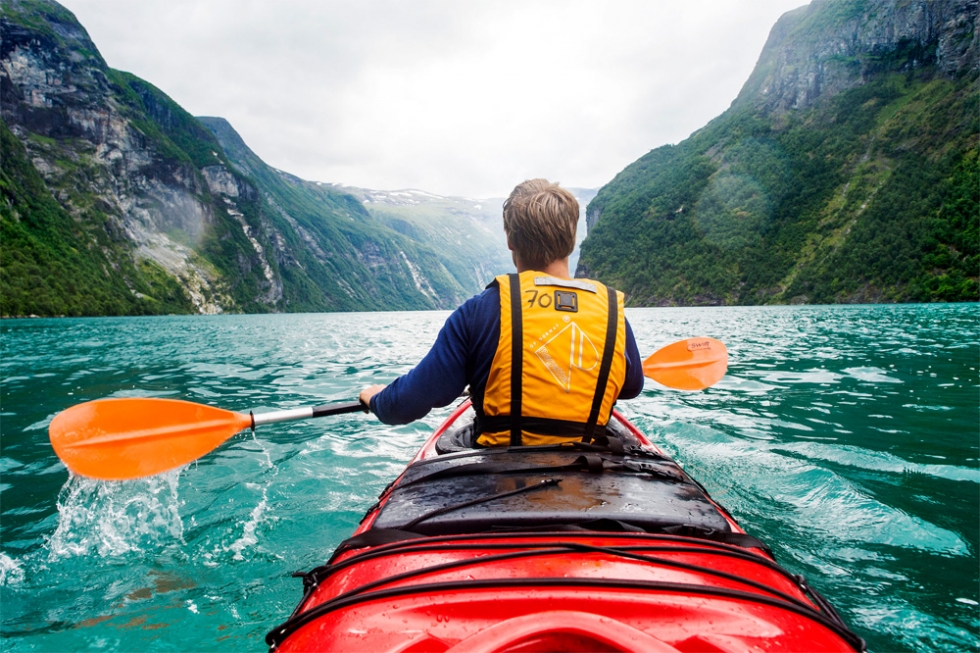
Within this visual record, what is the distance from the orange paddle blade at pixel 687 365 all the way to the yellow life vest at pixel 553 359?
7.31 feet

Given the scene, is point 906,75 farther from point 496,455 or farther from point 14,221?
point 14,221

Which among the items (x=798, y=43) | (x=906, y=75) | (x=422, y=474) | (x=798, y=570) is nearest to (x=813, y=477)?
(x=798, y=570)

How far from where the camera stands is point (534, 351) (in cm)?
236

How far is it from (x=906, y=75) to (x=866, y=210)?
5003 cm

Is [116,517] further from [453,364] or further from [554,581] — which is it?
[554,581]

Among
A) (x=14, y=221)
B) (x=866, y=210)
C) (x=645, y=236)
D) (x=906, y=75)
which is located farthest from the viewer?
(x=645, y=236)

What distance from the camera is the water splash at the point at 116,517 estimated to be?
3.81 meters

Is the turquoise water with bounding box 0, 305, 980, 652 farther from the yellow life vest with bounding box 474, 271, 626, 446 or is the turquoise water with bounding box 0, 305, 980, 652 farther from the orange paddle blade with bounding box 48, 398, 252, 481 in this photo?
the yellow life vest with bounding box 474, 271, 626, 446

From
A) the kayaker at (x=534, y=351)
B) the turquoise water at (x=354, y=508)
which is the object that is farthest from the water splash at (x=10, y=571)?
the kayaker at (x=534, y=351)

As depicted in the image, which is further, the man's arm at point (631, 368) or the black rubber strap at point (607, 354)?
the man's arm at point (631, 368)

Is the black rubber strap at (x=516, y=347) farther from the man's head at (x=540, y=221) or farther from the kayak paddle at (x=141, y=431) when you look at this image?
the kayak paddle at (x=141, y=431)

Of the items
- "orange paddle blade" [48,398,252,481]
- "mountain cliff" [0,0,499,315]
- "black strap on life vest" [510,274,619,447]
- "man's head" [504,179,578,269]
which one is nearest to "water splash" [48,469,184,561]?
"orange paddle blade" [48,398,252,481]

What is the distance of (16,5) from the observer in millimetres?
125562

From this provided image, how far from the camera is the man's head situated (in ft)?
8.45
